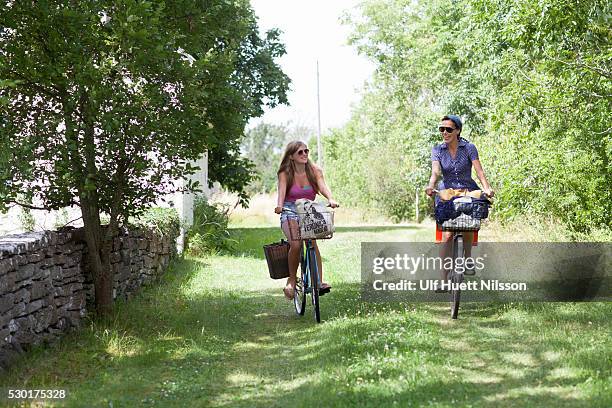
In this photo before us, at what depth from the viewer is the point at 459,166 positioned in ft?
27.9

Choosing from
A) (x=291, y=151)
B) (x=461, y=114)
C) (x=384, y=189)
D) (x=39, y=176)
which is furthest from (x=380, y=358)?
(x=384, y=189)

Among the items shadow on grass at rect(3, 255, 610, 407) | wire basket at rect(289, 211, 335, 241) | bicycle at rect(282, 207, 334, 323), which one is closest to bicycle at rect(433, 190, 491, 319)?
shadow on grass at rect(3, 255, 610, 407)

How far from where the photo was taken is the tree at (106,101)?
754cm

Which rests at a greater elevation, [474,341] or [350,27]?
[350,27]

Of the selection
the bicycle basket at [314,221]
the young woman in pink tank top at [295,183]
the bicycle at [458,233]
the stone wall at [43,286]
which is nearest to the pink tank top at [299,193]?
the young woman in pink tank top at [295,183]

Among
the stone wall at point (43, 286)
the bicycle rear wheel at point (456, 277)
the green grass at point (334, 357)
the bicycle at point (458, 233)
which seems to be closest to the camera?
the green grass at point (334, 357)

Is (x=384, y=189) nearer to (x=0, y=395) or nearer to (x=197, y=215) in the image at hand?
(x=197, y=215)

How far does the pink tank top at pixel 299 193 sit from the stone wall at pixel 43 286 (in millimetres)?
2250

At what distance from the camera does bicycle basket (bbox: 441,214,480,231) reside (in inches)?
316

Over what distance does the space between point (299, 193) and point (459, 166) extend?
170 centimetres

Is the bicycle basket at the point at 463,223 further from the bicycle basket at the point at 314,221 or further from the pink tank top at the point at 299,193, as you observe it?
the pink tank top at the point at 299,193

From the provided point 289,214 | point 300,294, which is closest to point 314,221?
point 289,214

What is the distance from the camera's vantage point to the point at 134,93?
799 centimetres

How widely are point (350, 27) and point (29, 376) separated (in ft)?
126
